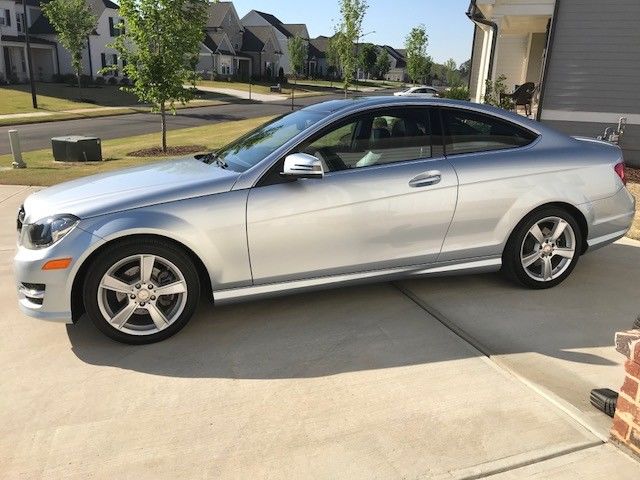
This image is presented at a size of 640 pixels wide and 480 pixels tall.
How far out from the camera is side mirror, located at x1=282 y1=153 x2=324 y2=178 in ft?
11.7

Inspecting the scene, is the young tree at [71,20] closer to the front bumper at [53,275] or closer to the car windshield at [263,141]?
the car windshield at [263,141]

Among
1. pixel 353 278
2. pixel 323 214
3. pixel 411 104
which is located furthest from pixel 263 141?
pixel 353 278

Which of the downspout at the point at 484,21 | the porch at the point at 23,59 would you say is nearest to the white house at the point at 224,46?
the porch at the point at 23,59

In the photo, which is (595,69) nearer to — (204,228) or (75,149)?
(204,228)

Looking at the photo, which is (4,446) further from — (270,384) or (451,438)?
(451,438)

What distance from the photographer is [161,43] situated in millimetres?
13555

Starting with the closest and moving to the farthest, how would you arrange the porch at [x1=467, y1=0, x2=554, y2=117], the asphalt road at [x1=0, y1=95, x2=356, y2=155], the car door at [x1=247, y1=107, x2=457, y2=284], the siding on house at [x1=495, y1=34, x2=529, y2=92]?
the car door at [x1=247, y1=107, x2=457, y2=284] → the porch at [x1=467, y1=0, x2=554, y2=117] → the asphalt road at [x1=0, y1=95, x2=356, y2=155] → the siding on house at [x1=495, y1=34, x2=529, y2=92]

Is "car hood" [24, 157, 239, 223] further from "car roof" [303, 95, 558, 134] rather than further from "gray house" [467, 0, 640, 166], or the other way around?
"gray house" [467, 0, 640, 166]

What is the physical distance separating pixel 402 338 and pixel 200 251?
148 cm

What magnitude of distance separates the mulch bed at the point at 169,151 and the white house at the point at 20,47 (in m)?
35.1

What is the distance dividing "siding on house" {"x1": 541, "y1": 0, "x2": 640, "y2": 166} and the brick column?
34.0ft

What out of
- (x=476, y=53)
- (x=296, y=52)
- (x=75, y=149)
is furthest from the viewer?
(x=296, y=52)

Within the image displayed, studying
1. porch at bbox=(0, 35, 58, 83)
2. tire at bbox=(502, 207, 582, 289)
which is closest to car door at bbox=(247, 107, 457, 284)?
tire at bbox=(502, 207, 582, 289)

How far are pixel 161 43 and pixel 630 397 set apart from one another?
13579 mm
